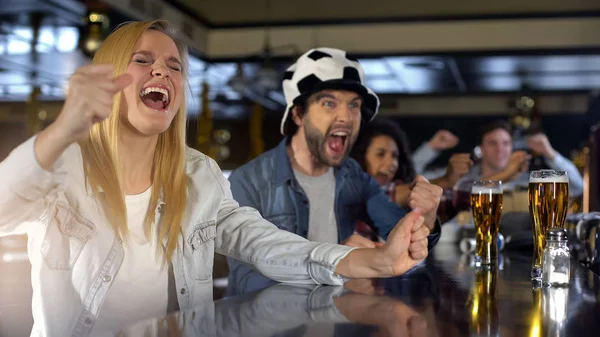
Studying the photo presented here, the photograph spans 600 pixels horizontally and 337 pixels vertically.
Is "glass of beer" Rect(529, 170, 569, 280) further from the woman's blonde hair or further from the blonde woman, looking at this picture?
the woman's blonde hair

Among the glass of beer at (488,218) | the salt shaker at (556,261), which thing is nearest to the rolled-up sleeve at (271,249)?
the salt shaker at (556,261)

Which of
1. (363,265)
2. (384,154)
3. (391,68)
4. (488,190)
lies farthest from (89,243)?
(391,68)

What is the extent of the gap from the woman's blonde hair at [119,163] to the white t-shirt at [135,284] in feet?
0.09

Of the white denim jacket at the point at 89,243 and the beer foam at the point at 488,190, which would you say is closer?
the white denim jacket at the point at 89,243

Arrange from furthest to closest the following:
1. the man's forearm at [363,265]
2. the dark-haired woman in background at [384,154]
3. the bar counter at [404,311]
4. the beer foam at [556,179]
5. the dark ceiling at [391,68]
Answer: the dark ceiling at [391,68] < the dark-haired woman in background at [384,154] < the beer foam at [556,179] < the man's forearm at [363,265] < the bar counter at [404,311]

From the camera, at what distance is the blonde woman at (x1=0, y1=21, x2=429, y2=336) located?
161 cm

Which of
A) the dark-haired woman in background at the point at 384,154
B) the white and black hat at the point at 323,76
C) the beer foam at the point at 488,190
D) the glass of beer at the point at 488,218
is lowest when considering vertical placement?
the glass of beer at the point at 488,218

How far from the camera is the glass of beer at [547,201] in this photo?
5.79ft

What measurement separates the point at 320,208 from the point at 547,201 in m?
1.11

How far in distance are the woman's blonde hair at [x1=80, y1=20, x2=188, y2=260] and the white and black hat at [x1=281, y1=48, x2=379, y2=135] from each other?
861 millimetres

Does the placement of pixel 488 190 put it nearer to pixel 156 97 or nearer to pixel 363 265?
pixel 363 265

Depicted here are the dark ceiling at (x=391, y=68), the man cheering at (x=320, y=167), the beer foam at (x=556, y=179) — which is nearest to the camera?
the beer foam at (x=556, y=179)

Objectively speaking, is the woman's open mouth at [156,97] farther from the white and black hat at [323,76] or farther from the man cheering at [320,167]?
the white and black hat at [323,76]

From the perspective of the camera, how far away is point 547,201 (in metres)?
1.78
